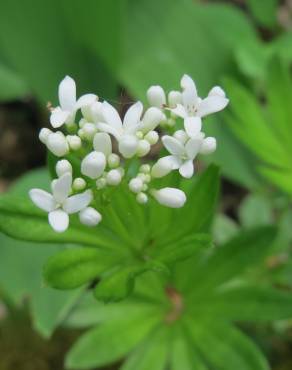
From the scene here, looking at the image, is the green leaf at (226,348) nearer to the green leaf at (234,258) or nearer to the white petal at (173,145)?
the green leaf at (234,258)

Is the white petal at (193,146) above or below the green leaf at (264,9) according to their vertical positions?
below

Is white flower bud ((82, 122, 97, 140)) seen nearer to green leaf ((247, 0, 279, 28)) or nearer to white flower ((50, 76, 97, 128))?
white flower ((50, 76, 97, 128))

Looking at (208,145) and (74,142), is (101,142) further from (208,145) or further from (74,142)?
(208,145)

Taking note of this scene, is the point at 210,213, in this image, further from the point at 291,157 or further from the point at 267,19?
the point at 267,19

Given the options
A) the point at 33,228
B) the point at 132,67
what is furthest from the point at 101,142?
the point at 132,67

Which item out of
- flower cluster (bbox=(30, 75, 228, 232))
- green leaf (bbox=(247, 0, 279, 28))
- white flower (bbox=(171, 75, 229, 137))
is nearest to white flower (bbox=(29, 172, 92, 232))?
flower cluster (bbox=(30, 75, 228, 232))

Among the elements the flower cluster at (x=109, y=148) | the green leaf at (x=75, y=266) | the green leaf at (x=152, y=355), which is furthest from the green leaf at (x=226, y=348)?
the flower cluster at (x=109, y=148)
